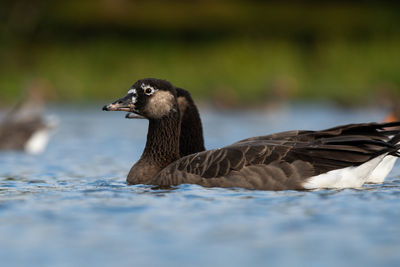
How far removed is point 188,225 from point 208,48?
40.2 m

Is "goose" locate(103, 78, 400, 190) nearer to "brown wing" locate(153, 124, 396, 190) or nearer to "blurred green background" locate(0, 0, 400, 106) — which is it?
"brown wing" locate(153, 124, 396, 190)

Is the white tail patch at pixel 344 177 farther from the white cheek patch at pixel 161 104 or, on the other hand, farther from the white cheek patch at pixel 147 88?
the white cheek patch at pixel 147 88

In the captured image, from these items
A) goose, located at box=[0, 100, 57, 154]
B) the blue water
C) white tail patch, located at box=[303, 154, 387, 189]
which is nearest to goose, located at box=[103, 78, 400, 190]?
white tail patch, located at box=[303, 154, 387, 189]

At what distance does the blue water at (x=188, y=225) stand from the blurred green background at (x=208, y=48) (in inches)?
955

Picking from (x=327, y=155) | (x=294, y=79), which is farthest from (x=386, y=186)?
(x=294, y=79)

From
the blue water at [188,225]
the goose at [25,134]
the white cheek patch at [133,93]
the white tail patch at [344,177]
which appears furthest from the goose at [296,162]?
the goose at [25,134]

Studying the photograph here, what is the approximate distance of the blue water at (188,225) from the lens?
246 inches

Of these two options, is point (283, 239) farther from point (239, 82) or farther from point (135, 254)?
point (239, 82)

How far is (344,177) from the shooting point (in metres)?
9.55

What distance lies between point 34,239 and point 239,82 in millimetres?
36768

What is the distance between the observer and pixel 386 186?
10.2 m

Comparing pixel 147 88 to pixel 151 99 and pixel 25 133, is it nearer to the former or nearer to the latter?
pixel 151 99

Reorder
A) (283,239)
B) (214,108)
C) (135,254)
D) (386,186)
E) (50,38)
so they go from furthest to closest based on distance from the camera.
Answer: (50,38)
(214,108)
(386,186)
(283,239)
(135,254)

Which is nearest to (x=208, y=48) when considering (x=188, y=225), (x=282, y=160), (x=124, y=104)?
(x=124, y=104)
